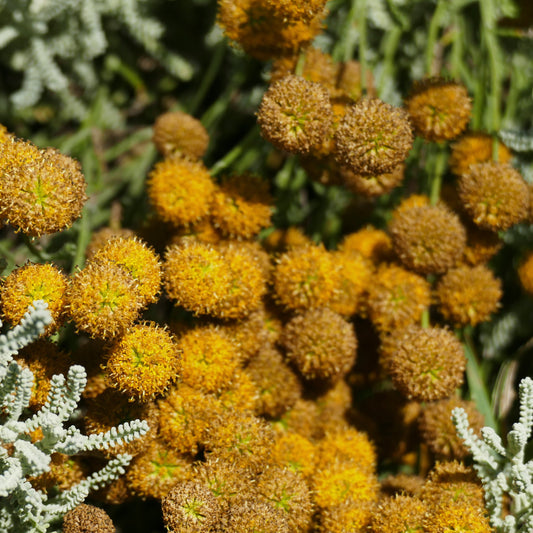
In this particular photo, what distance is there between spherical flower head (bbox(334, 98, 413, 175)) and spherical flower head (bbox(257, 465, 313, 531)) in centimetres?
76

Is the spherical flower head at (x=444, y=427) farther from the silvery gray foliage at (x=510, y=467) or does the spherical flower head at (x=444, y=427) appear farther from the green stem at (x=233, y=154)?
the green stem at (x=233, y=154)

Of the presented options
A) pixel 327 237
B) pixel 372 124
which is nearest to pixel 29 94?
pixel 327 237

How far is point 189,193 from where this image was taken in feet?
5.84

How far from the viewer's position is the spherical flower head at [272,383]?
5.67 feet

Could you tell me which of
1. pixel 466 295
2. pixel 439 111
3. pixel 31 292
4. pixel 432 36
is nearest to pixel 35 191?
pixel 31 292

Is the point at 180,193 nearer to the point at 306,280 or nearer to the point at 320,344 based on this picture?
the point at 306,280

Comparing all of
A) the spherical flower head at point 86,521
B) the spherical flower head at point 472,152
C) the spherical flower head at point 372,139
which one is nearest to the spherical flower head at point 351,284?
the spherical flower head at point 372,139

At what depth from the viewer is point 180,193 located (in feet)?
5.83

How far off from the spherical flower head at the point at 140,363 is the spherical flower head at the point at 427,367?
0.59 meters

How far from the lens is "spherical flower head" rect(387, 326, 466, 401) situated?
1.67 metres

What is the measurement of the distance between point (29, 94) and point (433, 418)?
5.71 feet

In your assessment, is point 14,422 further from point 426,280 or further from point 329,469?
point 426,280

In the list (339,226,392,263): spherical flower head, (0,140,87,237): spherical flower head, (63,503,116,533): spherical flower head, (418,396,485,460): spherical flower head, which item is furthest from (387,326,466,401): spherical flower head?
(0,140,87,237): spherical flower head

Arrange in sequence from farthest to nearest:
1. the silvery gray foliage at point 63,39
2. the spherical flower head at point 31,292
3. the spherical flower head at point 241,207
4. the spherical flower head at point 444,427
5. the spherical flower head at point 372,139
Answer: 1. the silvery gray foliage at point 63,39
2. the spherical flower head at point 241,207
3. the spherical flower head at point 444,427
4. the spherical flower head at point 372,139
5. the spherical flower head at point 31,292
